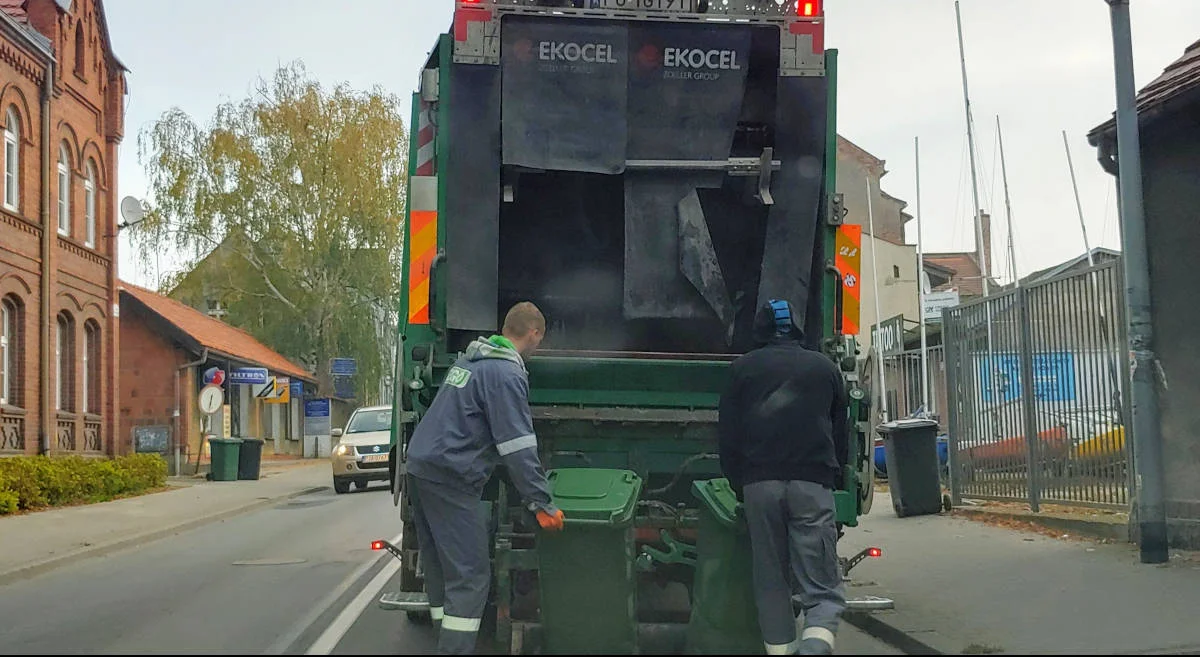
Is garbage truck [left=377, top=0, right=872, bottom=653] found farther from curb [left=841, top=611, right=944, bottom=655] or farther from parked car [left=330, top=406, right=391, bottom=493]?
parked car [left=330, top=406, right=391, bottom=493]

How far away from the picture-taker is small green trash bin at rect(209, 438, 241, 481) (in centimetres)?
3003

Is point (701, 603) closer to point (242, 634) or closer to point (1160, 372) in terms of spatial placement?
point (242, 634)

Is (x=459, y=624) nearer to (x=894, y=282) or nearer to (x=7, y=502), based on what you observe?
(x=7, y=502)

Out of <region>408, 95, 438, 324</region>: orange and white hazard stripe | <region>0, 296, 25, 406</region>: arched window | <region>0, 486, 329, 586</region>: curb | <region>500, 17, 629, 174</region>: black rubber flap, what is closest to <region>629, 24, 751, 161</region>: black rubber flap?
<region>500, 17, 629, 174</region>: black rubber flap

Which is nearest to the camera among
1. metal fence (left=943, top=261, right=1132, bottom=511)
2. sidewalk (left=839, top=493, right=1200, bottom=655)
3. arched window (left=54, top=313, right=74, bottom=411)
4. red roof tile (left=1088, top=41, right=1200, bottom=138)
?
sidewalk (left=839, top=493, right=1200, bottom=655)

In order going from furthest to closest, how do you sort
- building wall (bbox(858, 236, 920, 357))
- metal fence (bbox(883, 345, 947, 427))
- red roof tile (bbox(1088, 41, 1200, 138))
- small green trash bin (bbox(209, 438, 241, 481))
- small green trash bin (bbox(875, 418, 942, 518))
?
building wall (bbox(858, 236, 920, 357))
small green trash bin (bbox(209, 438, 241, 481))
metal fence (bbox(883, 345, 947, 427))
small green trash bin (bbox(875, 418, 942, 518))
red roof tile (bbox(1088, 41, 1200, 138))

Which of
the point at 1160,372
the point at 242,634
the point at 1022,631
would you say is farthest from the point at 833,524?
the point at 1160,372

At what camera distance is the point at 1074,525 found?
1222cm

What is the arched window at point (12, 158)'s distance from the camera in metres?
24.5

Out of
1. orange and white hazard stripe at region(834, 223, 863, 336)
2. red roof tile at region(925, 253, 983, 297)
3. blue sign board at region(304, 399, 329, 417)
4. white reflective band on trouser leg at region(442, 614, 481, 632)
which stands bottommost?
white reflective band on trouser leg at region(442, 614, 481, 632)

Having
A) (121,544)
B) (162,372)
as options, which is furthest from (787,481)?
(162,372)

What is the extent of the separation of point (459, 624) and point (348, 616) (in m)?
3.02

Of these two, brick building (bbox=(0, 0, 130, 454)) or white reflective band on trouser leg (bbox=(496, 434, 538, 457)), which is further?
brick building (bbox=(0, 0, 130, 454))

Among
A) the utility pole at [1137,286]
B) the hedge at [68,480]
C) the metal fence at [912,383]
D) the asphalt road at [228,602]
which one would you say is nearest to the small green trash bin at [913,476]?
the metal fence at [912,383]
